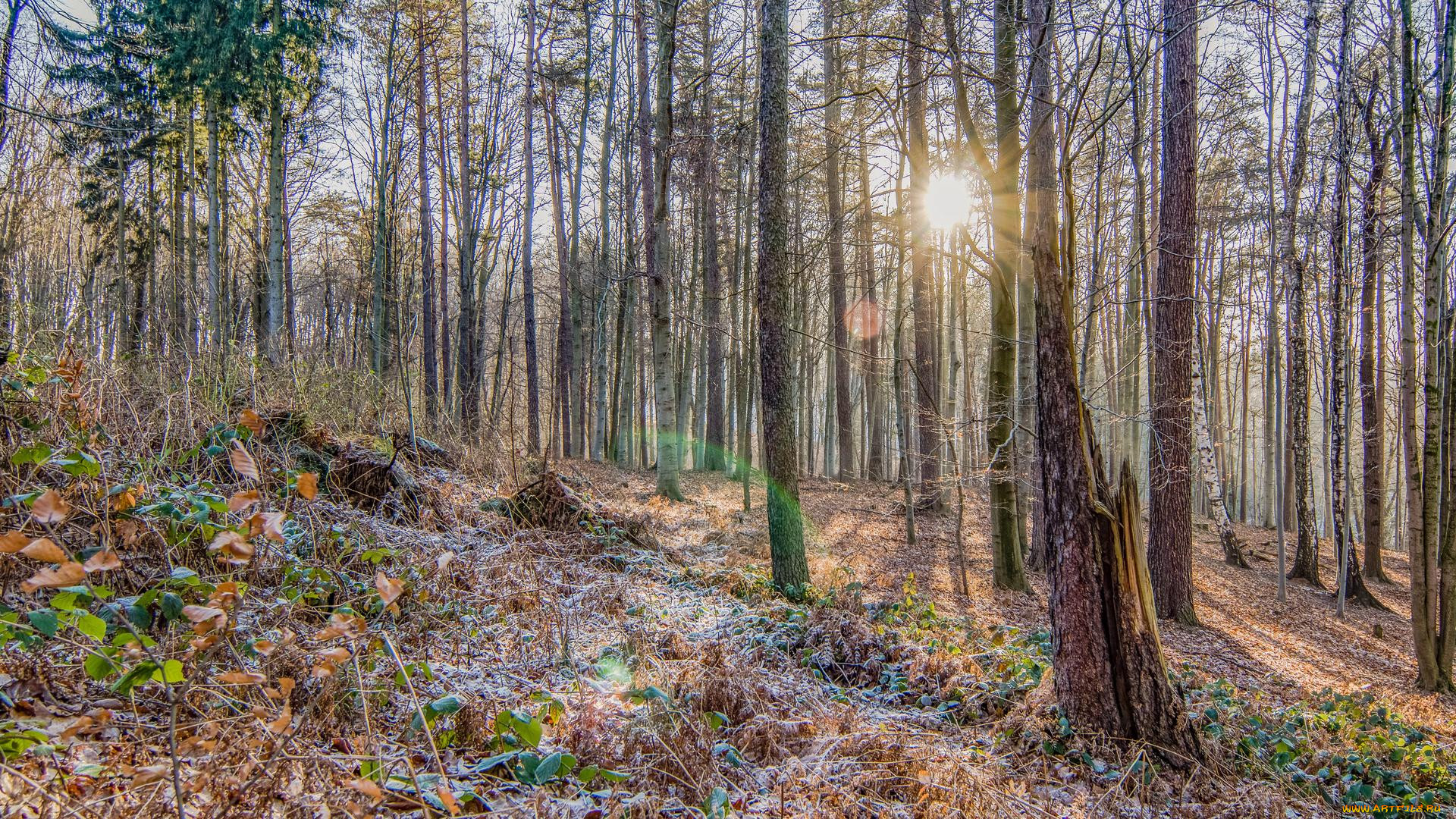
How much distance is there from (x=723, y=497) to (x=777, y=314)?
6.97 meters

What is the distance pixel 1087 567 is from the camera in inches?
134

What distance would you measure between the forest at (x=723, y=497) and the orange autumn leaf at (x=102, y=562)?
0.02m

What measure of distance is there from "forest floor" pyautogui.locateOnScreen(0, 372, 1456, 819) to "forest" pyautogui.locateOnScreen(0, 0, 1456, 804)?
27 mm

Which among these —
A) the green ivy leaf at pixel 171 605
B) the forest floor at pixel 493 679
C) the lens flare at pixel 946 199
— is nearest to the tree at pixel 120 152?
the forest floor at pixel 493 679

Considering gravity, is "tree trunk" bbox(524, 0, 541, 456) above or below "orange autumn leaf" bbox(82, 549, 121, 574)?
above

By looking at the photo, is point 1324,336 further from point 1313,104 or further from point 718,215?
point 718,215

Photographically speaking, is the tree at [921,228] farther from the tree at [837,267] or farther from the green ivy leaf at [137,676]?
the green ivy leaf at [137,676]

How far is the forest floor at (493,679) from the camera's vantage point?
5.92 ft

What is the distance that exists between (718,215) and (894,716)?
1498 centimetres

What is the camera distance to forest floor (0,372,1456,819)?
1.81 m

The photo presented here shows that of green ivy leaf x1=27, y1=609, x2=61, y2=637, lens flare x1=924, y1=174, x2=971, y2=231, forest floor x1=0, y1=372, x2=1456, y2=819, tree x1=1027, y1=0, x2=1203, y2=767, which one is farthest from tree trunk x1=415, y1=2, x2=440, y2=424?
tree x1=1027, y1=0, x2=1203, y2=767

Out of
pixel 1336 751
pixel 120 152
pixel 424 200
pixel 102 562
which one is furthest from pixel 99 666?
pixel 120 152

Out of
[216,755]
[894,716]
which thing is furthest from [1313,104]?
[216,755]

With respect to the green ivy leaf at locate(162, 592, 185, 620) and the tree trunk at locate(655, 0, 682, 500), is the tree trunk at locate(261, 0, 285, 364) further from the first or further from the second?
the green ivy leaf at locate(162, 592, 185, 620)
